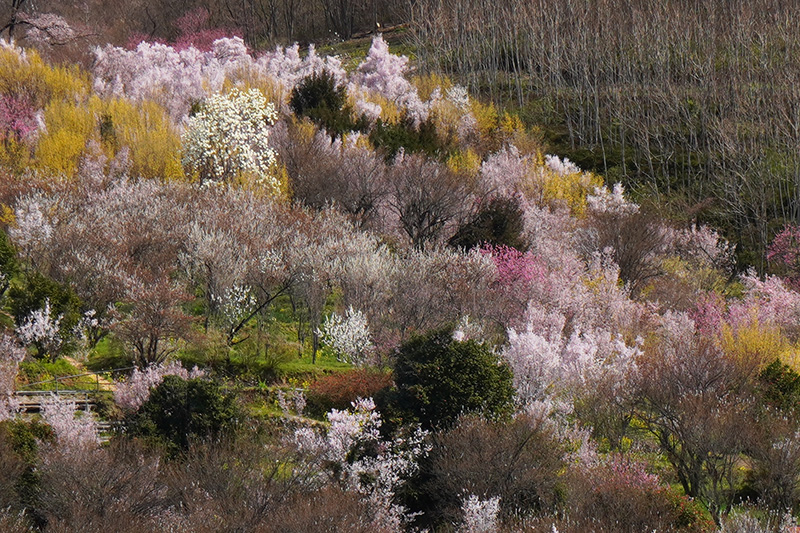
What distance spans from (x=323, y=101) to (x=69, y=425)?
33.1m

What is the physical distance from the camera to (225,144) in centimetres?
4575

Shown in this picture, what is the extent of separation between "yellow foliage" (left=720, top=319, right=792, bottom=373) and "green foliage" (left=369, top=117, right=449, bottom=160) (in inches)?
832

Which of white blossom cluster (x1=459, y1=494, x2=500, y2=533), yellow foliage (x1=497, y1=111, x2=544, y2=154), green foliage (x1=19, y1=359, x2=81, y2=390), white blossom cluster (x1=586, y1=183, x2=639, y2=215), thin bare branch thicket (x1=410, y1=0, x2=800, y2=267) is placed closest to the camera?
white blossom cluster (x1=459, y1=494, x2=500, y2=533)

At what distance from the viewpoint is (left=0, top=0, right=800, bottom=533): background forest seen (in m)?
24.9

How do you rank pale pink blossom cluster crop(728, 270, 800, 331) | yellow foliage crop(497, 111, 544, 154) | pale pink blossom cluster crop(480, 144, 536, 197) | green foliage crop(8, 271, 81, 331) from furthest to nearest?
yellow foliage crop(497, 111, 544, 154)
pale pink blossom cluster crop(480, 144, 536, 197)
pale pink blossom cluster crop(728, 270, 800, 331)
green foliage crop(8, 271, 81, 331)

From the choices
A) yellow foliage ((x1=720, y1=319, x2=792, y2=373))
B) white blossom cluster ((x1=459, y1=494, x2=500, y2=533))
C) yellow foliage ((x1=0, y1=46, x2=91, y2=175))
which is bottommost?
yellow foliage ((x1=720, y1=319, x2=792, y2=373))

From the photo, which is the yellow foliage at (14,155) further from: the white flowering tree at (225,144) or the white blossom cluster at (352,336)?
the white blossom cluster at (352,336)

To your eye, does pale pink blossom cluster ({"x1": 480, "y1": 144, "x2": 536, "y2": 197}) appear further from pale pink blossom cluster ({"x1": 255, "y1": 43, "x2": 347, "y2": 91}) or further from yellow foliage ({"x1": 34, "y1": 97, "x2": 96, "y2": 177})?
yellow foliage ({"x1": 34, "y1": 97, "x2": 96, "y2": 177})

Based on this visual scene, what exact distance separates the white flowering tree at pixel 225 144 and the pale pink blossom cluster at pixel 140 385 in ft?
52.3

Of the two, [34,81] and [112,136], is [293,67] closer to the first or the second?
[34,81]

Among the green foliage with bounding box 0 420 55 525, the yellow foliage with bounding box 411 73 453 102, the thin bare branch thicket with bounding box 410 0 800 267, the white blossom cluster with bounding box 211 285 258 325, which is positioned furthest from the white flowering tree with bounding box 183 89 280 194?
the thin bare branch thicket with bounding box 410 0 800 267

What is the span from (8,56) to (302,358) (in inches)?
1254

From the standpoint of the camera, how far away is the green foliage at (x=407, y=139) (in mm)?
53000

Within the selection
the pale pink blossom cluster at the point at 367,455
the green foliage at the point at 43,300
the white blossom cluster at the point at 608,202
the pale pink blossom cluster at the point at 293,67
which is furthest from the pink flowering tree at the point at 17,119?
the pale pink blossom cluster at the point at 367,455
